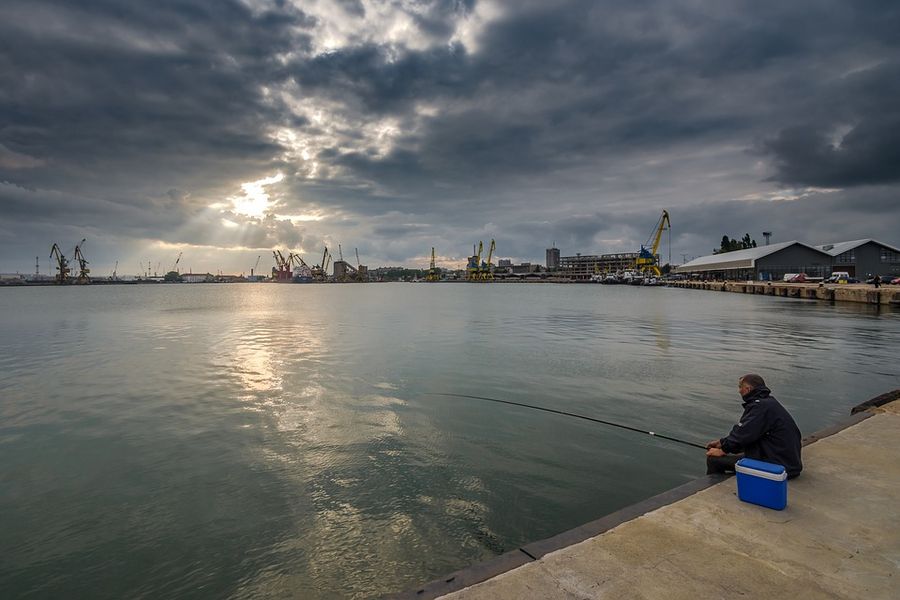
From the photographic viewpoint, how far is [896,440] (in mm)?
7285

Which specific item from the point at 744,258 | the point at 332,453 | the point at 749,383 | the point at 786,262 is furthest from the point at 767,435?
the point at 744,258

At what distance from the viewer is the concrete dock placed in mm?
3775

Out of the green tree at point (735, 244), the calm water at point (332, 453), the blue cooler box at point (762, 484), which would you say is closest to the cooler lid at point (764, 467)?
the blue cooler box at point (762, 484)

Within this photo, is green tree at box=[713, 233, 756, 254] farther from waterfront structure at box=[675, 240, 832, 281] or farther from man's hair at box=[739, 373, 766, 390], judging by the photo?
man's hair at box=[739, 373, 766, 390]

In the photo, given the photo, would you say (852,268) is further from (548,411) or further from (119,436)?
(119,436)

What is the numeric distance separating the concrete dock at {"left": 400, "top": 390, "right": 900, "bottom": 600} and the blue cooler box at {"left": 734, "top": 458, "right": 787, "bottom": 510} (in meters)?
0.10

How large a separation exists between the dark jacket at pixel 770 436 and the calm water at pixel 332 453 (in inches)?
85.1

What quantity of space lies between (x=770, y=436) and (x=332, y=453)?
7440 millimetres

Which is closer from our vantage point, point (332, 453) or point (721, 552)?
point (721, 552)

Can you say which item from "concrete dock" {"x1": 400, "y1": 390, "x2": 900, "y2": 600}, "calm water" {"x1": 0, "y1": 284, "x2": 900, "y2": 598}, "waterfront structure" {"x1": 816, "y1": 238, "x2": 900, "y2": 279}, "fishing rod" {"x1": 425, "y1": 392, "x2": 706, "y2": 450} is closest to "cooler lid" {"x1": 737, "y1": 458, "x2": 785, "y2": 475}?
"concrete dock" {"x1": 400, "y1": 390, "x2": 900, "y2": 600}

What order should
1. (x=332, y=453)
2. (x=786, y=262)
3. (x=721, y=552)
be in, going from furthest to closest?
(x=786, y=262)
(x=332, y=453)
(x=721, y=552)

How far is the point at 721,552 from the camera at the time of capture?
4.29 m

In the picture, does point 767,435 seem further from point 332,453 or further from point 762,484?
point 332,453

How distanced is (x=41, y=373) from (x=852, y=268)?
12354 cm
